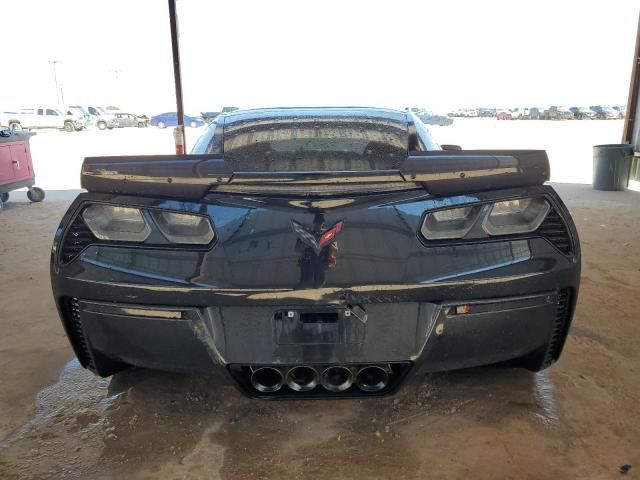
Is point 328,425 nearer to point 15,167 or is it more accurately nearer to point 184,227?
point 184,227

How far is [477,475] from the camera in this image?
67.7 inches

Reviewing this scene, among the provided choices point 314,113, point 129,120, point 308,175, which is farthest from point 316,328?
point 129,120

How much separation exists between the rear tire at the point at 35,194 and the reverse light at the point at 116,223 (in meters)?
6.93

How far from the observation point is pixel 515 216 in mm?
1725

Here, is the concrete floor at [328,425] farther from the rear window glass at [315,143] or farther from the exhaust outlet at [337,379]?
the rear window glass at [315,143]

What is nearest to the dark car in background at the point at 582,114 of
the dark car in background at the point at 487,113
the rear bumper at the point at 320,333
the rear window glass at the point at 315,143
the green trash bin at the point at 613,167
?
the dark car in background at the point at 487,113

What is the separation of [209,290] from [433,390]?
3.89 feet

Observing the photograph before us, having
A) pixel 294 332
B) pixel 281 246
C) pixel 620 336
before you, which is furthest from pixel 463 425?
pixel 620 336

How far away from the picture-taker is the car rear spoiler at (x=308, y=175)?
1.65m

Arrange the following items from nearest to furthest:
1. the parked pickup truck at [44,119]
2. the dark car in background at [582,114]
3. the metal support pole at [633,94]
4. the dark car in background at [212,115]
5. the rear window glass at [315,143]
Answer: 1. the rear window glass at [315,143]
2. the dark car in background at [212,115]
3. the metal support pole at [633,94]
4. the parked pickup truck at [44,119]
5. the dark car in background at [582,114]

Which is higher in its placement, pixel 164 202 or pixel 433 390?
pixel 164 202

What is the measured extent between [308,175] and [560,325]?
1063 mm

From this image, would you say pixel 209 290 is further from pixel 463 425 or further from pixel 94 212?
pixel 463 425

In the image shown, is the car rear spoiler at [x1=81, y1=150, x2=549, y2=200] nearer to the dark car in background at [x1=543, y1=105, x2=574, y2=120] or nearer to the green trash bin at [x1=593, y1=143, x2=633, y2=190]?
the green trash bin at [x1=593, y1=143, x2=633, y2=190]
